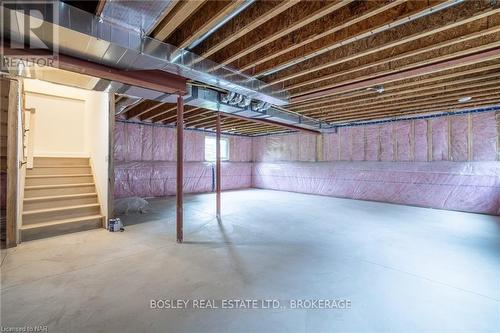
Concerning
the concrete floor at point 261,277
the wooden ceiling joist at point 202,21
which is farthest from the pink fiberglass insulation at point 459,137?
the wooden ceiling joist at point 202,21

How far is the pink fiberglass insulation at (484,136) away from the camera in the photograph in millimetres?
4941

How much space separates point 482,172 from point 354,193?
276cm

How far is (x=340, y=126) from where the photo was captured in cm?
733

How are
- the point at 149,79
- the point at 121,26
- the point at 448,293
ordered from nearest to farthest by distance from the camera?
the point at 448,293 → the point at 121,26 → the point at 149,79

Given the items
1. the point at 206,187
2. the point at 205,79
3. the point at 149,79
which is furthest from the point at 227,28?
the point at 206,187

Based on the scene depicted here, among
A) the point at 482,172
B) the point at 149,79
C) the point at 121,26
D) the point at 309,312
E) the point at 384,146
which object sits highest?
the point at 121,26

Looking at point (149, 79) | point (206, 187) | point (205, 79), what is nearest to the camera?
point (149, 79)

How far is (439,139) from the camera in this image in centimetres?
562

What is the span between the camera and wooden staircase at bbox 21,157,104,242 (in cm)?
325

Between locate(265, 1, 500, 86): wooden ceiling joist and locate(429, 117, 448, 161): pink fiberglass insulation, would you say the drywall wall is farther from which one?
locate(429, 117, 448, 161): pink fiberglass insulation

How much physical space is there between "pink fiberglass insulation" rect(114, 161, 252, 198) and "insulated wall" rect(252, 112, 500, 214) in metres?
1.84

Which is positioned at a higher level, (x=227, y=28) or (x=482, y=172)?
(x=227, y=28)

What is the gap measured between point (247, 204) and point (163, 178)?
115 inches

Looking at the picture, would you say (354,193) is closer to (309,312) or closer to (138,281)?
(309,312)
